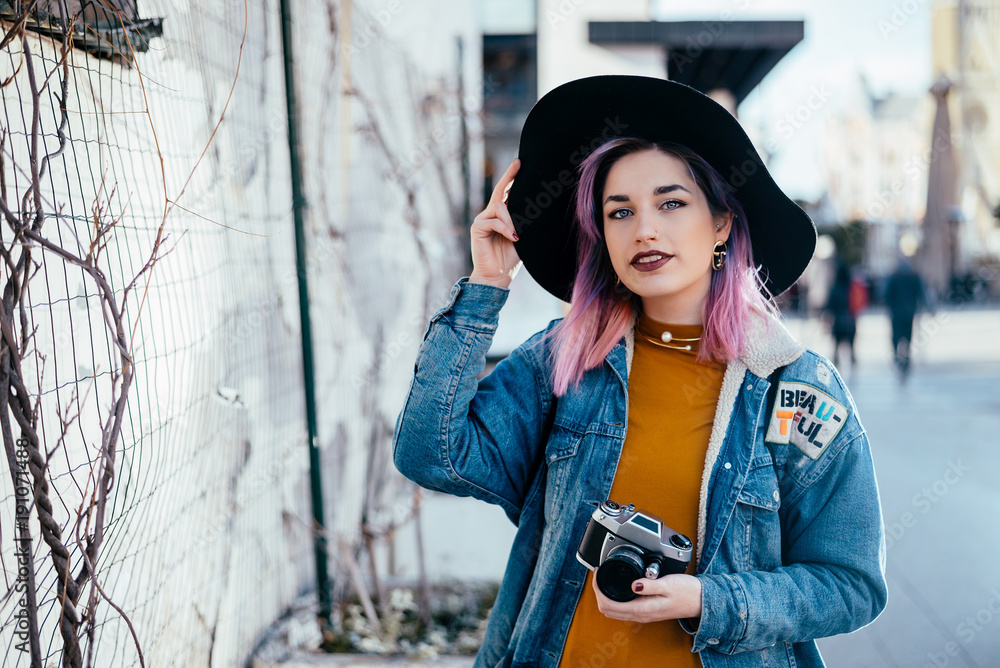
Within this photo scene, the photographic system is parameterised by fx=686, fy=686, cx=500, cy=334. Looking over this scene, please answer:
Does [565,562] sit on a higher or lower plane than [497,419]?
lower

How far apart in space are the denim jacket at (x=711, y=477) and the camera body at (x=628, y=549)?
10 centimetres

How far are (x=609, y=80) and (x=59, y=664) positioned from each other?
1.65 m

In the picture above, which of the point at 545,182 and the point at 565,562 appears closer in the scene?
the point at 565,562

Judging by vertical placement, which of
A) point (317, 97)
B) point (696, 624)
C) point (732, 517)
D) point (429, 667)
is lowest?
point (429, 667)

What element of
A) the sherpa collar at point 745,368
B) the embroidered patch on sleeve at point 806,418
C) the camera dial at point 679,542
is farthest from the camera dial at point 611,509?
the embroidered patch on sleeve at point 806,418

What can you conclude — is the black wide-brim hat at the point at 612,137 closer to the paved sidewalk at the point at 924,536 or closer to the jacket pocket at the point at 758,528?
the jacket pocket at the point at 758,528

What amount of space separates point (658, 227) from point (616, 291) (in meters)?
0.23

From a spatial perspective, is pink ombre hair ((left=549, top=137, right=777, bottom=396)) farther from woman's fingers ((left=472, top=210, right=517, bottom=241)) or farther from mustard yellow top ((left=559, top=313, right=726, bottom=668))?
woman's fingers ((left=472, top=210, right=517, bottom=241))

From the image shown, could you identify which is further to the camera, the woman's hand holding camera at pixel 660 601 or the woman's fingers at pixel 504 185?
the woman's fingers at pixel 504 185

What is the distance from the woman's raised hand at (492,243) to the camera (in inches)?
54.9

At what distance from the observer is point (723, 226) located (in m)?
1.47

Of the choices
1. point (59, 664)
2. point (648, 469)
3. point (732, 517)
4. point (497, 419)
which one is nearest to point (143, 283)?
point (59, 664)

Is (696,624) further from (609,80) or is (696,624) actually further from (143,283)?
(143,283)

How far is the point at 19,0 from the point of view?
116cm
